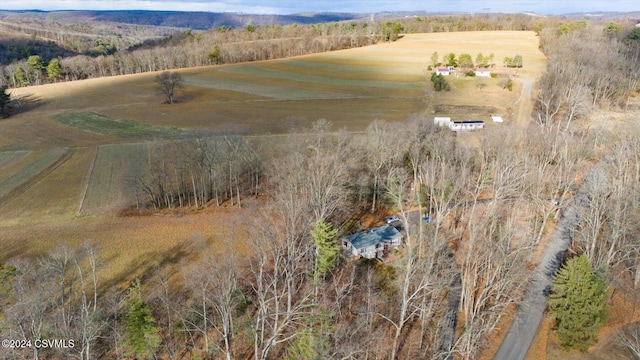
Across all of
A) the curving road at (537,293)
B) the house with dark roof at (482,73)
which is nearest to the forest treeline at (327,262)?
the curving road at (537,293)

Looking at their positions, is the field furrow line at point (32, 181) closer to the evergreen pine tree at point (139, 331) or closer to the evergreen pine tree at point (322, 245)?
the evergreen pine tree at point (139, 331)

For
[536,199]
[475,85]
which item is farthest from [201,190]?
[475,85]

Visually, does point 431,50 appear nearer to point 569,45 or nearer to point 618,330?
point 569,45

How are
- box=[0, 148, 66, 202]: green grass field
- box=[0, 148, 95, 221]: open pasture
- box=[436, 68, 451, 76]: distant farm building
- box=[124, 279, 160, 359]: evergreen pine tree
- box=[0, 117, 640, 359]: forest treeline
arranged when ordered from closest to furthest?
box=[124, 279, 160, 359]: evergreen pine tree → box=[0, 117, 640, 359]: forest treeline → box=[0, 148, 95, 221]: open pasture → box=[0, 148, 66, 202]: green grass field → box=[436, 68, 451, 76]: distant farm building

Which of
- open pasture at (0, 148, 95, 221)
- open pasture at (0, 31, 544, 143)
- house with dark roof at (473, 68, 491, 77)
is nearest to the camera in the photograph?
open pasture at (0, 148, 95, 221)

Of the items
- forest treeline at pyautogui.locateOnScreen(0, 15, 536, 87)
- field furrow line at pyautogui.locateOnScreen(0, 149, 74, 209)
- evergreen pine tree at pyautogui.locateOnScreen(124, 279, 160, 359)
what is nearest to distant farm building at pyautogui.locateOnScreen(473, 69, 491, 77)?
forest treeline at pyautogui.locateOnScreen(0, 15, 536, 87)

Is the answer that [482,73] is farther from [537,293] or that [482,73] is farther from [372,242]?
[537,293]

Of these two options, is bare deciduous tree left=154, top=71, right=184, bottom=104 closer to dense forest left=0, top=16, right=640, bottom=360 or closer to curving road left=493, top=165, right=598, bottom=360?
dense forest left=0, top=16, right=640, bottom=360
